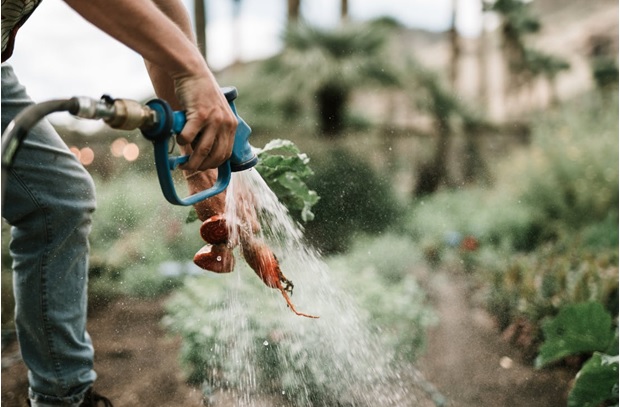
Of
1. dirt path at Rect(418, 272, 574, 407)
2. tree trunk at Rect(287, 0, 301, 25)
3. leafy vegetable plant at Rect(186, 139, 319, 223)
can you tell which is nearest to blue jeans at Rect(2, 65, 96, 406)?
leafy vegetable plant at Rect(186, 139, 319, 223)

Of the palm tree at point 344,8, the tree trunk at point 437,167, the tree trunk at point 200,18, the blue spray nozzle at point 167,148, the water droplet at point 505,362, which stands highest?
the blue spray nozzle at point 167,148

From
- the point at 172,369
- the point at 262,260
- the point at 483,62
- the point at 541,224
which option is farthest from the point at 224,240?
the point at 483,62

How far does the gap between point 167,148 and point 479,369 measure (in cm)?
180

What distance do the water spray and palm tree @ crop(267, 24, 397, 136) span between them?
10.9 feet

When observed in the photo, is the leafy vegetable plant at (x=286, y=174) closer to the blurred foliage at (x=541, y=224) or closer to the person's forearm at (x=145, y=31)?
the person's forearm at (x=145, y=31)

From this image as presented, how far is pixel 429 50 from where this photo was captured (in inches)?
317

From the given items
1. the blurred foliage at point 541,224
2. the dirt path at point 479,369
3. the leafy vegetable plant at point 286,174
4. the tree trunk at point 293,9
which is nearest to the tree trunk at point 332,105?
the tree trunk at point 293,9

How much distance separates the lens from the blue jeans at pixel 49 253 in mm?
1209

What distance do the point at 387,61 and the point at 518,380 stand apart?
9.91ft

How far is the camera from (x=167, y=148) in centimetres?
102

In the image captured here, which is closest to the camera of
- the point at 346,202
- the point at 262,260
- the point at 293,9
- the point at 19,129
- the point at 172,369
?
the point at 19,129

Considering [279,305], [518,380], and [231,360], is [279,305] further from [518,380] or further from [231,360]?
[518,380]

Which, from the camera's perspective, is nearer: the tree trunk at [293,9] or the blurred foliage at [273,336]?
the blurred foliage at [273,336]

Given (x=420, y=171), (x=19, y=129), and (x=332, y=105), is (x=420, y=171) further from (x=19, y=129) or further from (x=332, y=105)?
(x=19, y=129)
